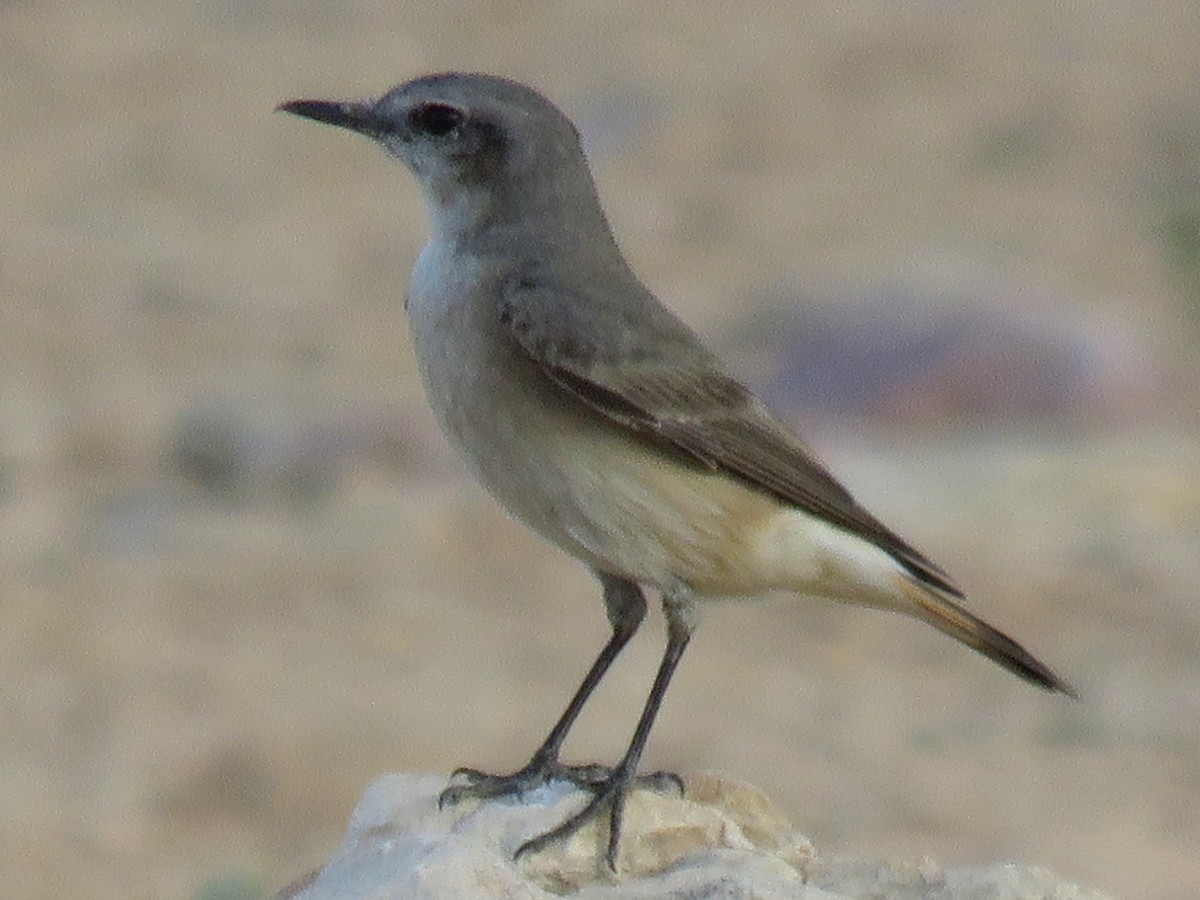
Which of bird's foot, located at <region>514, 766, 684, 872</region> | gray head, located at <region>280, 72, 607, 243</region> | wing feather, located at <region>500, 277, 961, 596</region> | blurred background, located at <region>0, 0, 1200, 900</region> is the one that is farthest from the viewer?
blurred background, located at <region>0, 0, 1200, 900</region>

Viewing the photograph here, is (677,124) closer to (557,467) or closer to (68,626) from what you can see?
(68,626)

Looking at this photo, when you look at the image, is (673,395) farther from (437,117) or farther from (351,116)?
(351,116)

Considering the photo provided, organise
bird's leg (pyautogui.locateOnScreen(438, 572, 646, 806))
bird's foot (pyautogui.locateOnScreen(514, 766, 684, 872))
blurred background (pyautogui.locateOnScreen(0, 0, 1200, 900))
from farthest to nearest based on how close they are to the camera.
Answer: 1. blurred background (pyautogui.locateOnScreen(0, 0, 1200, 900))
2. bird's leg (pyautogui.locateOnScreen(438, 572, 646, 806))
3. bird's foot (pyautogui.locateOnScreen(514, 766, 684, 872))

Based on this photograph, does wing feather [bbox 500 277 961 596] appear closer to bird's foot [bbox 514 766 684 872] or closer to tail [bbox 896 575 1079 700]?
tail [bbox 896 575 1079 700]

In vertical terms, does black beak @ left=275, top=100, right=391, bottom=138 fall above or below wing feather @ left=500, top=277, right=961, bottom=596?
above

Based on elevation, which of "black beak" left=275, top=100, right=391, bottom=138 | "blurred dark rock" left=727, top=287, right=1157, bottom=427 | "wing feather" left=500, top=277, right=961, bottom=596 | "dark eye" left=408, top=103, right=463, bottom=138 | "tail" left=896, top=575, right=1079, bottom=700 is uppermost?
"blurred dark rock" left=727, top=287, right=1157, bottom=427

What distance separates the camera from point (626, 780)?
7078 mm

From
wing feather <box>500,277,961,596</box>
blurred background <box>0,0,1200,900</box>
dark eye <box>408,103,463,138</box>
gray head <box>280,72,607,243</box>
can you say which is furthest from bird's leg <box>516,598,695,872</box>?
blurred background <box>0,0,1200,900</box>

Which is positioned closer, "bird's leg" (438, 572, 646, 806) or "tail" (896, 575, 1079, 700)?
"bird's leg" (438, 572, 646, 806)

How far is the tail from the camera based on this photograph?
7664mm

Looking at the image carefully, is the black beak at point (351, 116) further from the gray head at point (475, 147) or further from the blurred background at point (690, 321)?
the blurred background at point (690, 321)

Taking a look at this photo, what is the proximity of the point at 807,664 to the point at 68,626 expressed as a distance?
3606 millimetres

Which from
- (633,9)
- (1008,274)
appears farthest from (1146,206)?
(633,9)

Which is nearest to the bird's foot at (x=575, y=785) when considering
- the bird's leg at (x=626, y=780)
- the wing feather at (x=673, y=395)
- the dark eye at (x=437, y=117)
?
the bird's leg at (x=626, y=780)
